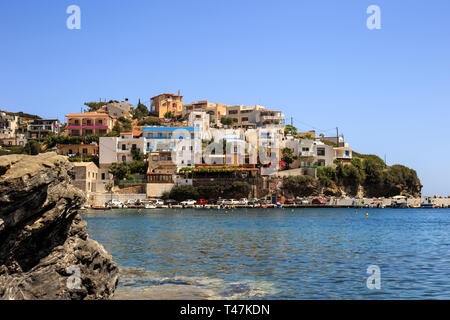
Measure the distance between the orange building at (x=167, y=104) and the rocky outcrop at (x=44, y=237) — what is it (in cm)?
11927

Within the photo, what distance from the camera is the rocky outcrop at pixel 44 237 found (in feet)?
29.2

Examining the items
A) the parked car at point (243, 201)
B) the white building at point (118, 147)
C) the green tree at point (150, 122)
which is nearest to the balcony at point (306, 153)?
the parked car at point (243, 201)

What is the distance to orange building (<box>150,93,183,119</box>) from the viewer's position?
132m

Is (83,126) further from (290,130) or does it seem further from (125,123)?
(290,130)

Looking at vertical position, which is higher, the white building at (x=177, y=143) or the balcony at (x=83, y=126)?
the balcony at (x=83, y=126)

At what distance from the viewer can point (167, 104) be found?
13275cm

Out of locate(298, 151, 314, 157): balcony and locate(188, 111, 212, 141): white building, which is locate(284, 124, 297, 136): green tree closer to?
locate(298, 151, 314, 157): balcony

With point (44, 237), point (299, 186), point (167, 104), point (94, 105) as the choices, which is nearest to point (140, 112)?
point (167, 104)

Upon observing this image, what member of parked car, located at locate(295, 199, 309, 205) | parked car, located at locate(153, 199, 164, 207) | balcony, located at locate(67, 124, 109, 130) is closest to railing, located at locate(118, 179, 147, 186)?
parked car, located at locate(153, 199, 164, 207)

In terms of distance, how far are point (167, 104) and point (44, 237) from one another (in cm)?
12363

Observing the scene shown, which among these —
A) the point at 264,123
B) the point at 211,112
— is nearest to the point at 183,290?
the point at 264,123

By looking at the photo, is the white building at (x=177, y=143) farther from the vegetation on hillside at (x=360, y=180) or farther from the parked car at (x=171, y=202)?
the vegetation on hillside at (x=360, y=180)

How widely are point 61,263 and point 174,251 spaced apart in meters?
15.5
